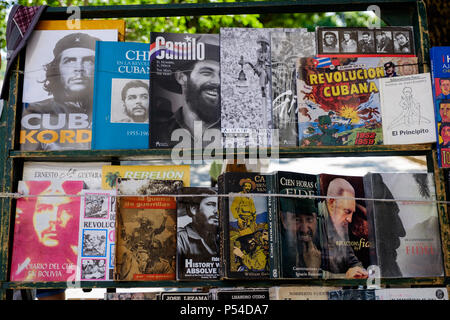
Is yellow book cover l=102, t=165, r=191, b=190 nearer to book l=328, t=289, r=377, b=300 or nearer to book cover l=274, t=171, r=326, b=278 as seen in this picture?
book cover l=274, t=171, r=326, b=278

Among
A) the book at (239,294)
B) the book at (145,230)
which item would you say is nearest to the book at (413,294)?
the book at (239,294)

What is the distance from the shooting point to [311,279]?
1.73m

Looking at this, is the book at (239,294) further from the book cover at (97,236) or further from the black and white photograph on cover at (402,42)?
the black and white photograph on cover at (402,42)

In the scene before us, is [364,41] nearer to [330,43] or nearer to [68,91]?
[330,43]

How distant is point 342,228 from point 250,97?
69 centimetres

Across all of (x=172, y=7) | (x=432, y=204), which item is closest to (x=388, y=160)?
(x=432, y=204)

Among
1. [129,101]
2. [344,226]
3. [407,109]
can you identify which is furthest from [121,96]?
[407,109]

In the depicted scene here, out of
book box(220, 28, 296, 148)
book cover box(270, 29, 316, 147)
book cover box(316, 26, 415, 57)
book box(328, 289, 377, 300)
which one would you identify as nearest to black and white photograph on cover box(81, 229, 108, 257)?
book box(220, 28, 296, 148)

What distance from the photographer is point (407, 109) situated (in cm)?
189

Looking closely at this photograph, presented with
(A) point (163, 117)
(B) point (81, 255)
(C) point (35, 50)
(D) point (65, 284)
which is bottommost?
(D) point (65, 284)

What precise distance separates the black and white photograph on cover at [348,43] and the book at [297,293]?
106 centimetres

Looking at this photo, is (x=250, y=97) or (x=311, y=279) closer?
(x=311, y=279)

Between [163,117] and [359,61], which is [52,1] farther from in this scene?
[359,61]

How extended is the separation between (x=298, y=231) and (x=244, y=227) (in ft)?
0.73
